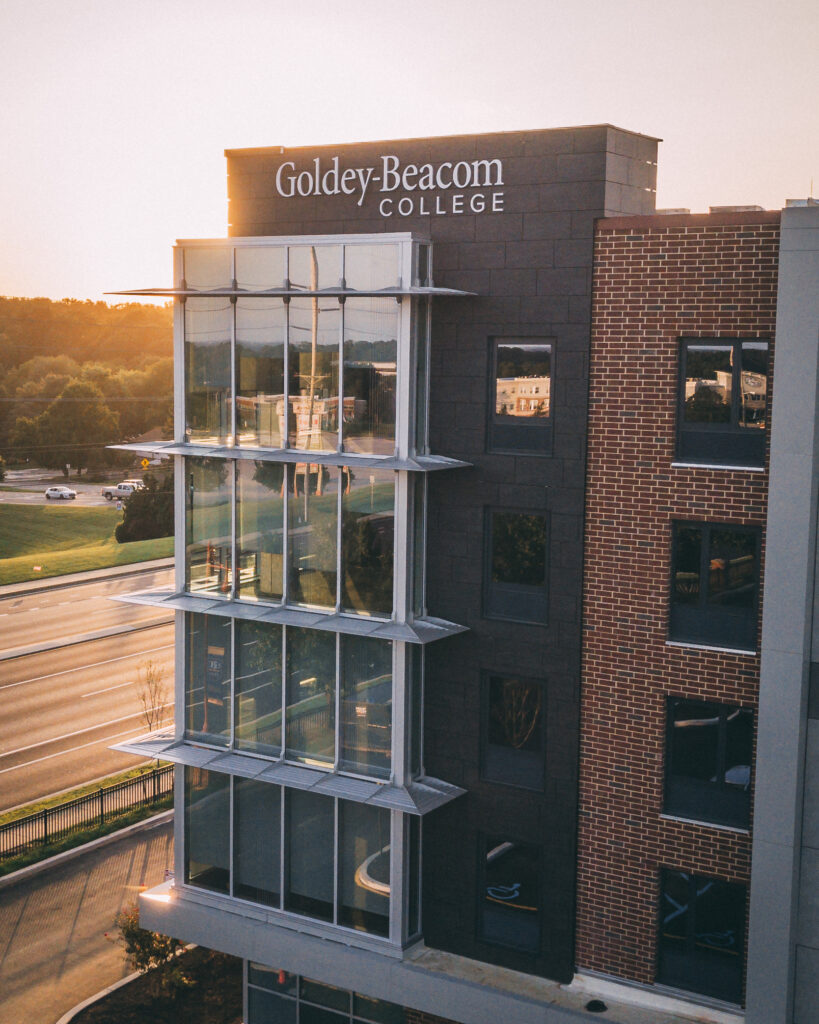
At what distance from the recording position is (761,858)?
1692 centimetres

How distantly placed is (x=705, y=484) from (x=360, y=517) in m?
5.72

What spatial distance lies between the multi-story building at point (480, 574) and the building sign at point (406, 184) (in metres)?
0.05

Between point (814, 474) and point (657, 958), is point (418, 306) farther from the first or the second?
point (657, 958)

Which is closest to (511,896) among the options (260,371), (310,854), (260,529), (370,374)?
(310,854)

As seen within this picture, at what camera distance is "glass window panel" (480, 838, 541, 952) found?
65.3 feet

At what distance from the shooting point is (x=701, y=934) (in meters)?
18.6

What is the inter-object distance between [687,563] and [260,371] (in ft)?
26.1

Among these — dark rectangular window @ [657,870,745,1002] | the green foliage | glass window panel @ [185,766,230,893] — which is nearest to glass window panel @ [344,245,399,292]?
glass window panel @ [185,766,230,893]

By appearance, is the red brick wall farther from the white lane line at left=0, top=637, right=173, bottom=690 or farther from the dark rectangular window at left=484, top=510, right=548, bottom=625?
the white lane line at left=0, top=637, right=173, bottom=690

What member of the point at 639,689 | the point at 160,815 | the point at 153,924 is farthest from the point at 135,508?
the point at 639,689

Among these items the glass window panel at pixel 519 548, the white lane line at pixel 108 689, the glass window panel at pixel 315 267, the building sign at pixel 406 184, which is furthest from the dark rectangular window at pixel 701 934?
the white lane line at pixel 108 689

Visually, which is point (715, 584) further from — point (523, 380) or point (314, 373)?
point (314, 373)

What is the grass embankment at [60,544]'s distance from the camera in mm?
64519

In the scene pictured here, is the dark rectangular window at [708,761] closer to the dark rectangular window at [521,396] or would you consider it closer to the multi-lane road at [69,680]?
the dark rectangular window at [521,396]
